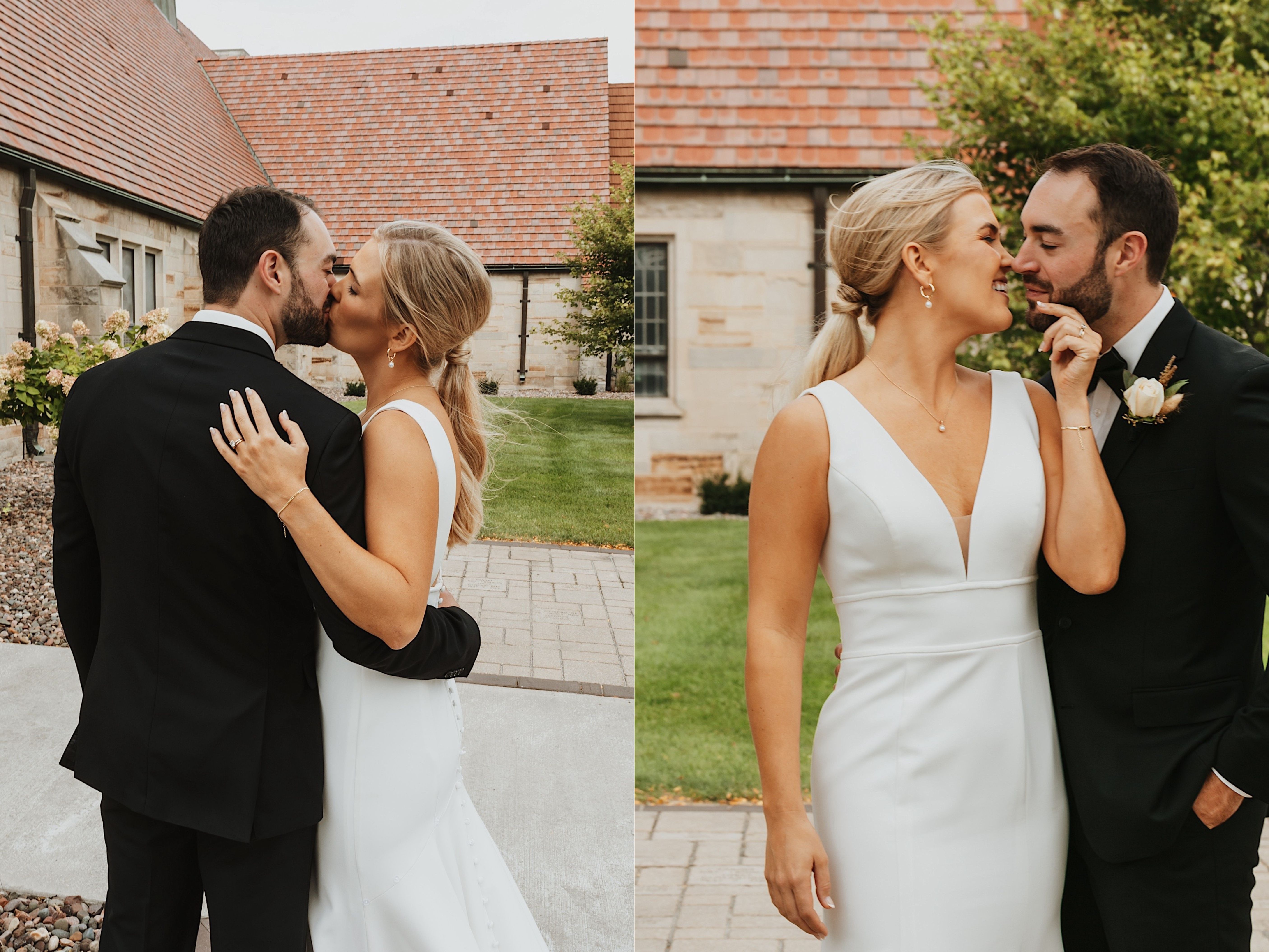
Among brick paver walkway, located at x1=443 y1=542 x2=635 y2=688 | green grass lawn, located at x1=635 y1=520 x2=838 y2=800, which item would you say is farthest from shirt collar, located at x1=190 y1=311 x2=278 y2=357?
brick paver walkway, located at x1=443 y1=542 x2=635 y2=688

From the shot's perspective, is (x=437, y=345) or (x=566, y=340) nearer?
(x=437, y=345)

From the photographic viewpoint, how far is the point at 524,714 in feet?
18.0

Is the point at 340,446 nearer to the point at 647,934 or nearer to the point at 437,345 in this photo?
the point at 437,345

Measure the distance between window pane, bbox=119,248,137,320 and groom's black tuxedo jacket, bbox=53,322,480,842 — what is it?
8603 mm

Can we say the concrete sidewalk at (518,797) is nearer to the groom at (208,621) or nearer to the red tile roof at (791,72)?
the groom at (208,621)

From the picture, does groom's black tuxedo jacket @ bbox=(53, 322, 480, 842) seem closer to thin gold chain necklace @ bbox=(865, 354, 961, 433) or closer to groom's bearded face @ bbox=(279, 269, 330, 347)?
groom's bearded face @ bbox=(279, 269, 330, 347)

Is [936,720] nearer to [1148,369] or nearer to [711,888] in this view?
[1148,369]

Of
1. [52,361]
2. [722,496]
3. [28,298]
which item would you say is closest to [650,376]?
[722,496]

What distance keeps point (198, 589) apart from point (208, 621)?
0.07 m

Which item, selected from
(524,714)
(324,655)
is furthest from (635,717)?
(324,655)

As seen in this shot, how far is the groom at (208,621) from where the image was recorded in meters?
1.85

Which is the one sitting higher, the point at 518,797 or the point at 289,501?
the point at 289,501

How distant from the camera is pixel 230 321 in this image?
1948mm

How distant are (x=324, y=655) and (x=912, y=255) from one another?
145 cm
